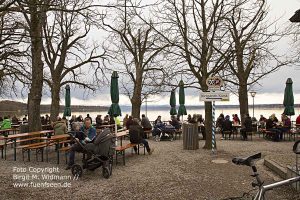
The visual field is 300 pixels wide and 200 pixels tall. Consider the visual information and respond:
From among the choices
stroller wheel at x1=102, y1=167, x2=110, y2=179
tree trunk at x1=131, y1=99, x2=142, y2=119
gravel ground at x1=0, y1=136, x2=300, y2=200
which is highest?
tree trunk at x1=131, y1=99, x2=142, y2=119

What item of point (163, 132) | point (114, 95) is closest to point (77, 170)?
point (114, 95)

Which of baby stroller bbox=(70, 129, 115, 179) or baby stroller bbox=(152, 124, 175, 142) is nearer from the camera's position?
baby stroller bbox=(70, 129, 115, 179)

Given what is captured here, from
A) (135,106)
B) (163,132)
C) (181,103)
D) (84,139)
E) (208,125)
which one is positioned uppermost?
(181,103)

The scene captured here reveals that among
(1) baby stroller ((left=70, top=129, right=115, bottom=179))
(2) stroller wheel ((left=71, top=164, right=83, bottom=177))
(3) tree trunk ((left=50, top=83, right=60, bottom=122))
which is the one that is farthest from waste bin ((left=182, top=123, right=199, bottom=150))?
(3) tree trunk ((left=50, top=83, right=60, bottom=122))

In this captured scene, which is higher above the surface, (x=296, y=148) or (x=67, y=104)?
(x=67, y=104)

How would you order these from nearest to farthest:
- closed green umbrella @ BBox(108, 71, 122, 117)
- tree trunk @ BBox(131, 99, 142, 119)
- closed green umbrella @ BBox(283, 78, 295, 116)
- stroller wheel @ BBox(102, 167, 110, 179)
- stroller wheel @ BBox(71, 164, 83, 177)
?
stroller wheel @ BBox(102, 167, 110, 179) < stroller wheel @ BBox(71, 164, 83, 177) < closed green umbrella @ BBox(108, 71, 122, 117) < closed green umbrella @ BBox(283, 78, 295, 116) < tree trunk @ BBox(131, 99, 142, 119)

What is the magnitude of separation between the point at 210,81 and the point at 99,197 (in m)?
6.63

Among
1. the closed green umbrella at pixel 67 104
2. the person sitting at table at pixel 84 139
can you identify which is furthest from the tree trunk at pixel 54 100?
the person sitting at table at pixel 84 139

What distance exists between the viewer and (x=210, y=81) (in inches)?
458

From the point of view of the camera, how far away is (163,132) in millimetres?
17062

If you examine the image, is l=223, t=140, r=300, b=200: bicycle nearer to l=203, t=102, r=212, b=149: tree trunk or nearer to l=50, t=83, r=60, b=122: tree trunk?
l=203, t=102, r=212, b=149: tree trunk

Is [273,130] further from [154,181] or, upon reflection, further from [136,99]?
[136,99]

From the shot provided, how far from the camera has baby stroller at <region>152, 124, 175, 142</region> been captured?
1697 cm

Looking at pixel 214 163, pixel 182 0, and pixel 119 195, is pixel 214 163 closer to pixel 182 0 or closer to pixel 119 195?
pixel 119 195
